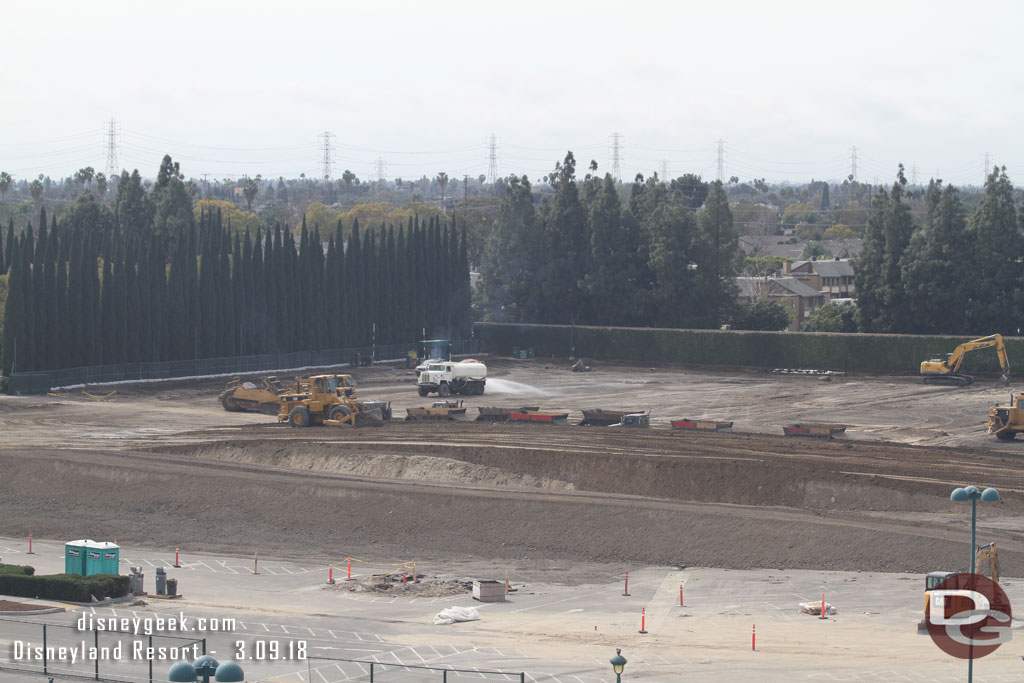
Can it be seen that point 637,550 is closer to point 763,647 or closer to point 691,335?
point 763,647

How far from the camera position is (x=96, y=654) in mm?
23562

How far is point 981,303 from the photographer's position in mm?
94000

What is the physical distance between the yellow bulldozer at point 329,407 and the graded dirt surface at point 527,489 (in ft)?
4.33

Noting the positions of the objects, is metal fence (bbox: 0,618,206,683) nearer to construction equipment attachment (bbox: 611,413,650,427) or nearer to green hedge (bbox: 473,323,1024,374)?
construction equipment attachment (bbox: 611,413,650,427)

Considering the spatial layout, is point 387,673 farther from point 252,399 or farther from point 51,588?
point 252,399

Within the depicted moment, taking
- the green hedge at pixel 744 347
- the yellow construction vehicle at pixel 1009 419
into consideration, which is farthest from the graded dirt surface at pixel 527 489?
the green hedge at pixel 744 347

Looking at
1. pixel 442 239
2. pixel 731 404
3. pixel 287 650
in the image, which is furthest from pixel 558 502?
pixel 442 239

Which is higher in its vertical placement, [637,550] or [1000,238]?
[1000,238]

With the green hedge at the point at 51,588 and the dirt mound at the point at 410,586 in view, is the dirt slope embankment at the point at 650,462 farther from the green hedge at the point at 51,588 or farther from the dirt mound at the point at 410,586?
the green hedge at the point at 51,588

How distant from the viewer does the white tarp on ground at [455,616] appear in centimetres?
3028

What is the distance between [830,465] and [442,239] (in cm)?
7423

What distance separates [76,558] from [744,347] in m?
70.1

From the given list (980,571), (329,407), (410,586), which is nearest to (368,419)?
(329,407)

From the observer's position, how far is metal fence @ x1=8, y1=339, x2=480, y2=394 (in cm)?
7719
